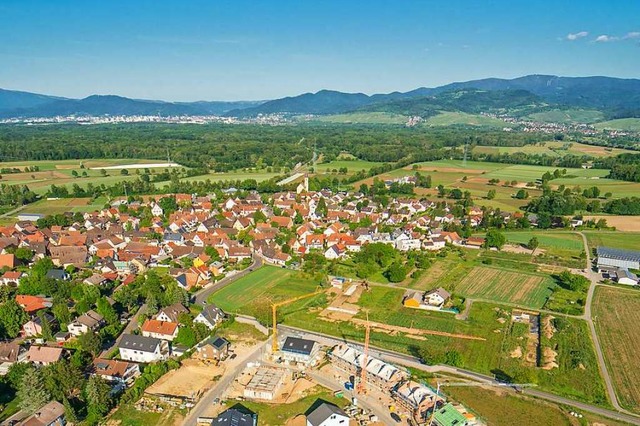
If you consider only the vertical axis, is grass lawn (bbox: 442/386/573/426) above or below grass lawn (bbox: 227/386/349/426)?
below

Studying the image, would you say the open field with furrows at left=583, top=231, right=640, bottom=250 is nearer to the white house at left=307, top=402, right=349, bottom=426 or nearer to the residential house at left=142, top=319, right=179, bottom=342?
the white house at left=307, top=402, right=349, bottom=426

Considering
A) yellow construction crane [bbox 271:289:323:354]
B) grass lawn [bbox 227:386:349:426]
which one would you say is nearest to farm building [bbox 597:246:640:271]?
yellow construction crane [bbox 271:289:323:354]

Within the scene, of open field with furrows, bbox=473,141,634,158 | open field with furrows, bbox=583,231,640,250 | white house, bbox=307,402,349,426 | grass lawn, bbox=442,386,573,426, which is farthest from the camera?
open field with furrows, bbox=473,141,634,158

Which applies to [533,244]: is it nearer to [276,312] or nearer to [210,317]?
[276,312]

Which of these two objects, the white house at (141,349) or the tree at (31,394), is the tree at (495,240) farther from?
→ the tree at (31,394)

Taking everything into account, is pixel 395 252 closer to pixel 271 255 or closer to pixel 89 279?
pixel 271 255

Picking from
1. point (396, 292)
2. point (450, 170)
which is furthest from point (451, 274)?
point (450, 170)
